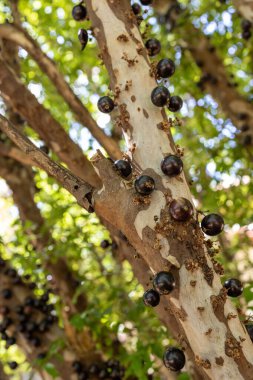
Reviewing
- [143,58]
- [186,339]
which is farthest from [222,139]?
[186,339]

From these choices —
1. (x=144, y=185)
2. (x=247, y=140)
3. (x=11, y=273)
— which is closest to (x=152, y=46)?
(x=144, y=185)

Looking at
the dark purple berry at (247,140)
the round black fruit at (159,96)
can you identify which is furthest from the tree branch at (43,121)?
the dark purple berry at (247,140)

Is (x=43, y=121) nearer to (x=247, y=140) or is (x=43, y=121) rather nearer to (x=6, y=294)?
(x=6, y=294)

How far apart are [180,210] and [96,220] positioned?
284cm

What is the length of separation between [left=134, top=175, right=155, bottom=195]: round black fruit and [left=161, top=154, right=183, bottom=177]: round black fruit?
6 centimetres

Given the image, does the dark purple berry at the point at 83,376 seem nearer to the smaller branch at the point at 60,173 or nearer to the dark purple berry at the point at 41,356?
the dark purple berry at the point at 41,356

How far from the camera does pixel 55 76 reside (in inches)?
137

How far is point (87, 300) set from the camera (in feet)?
15.0

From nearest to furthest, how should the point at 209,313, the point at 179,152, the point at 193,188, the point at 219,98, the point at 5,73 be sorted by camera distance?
1. the point at 209,313
2. the point at 179,152
3. the point at 5,73
4. the point at 193,188
5. the point at 219,98

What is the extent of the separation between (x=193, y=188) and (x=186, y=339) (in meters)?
2.16

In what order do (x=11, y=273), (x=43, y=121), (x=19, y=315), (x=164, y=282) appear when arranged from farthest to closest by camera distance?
(x=11, y=273) < (x=19, y=315) < (x=43, y=121) < (x=164, y=282)

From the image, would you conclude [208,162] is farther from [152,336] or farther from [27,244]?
[27,244]

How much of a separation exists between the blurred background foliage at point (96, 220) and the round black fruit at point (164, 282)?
1.08m

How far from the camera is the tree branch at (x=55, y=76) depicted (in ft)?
10.8
